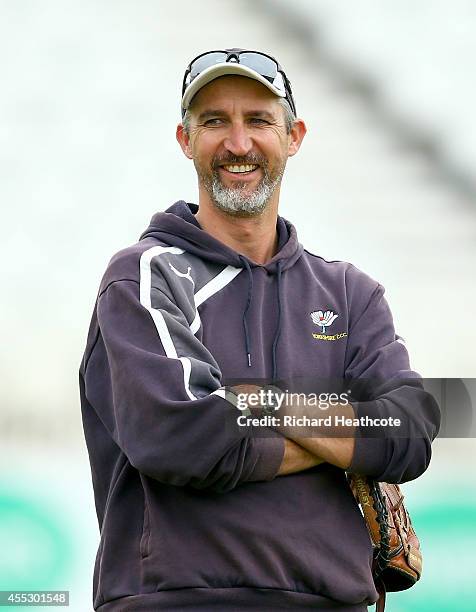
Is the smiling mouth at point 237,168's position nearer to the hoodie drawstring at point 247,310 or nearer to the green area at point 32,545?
the hoodie drawstring at point 247,310

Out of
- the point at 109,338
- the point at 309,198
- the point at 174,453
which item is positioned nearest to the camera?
the point at 174,453

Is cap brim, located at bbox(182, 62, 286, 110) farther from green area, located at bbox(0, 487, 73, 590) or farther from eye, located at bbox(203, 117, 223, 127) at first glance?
green area, located at bbox(0, 487, 73, 590)

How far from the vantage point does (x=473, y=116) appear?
4.82 feet

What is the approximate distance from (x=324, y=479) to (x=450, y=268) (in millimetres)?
364

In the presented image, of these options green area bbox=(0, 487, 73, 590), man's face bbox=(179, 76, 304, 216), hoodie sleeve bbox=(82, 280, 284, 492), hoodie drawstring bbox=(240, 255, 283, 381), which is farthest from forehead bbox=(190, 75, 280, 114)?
green area bbox=(0, 487, 73, 590)

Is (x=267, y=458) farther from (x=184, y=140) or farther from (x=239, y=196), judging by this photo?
(x=184, y=140)

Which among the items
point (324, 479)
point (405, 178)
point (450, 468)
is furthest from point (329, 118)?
point (450, 468)

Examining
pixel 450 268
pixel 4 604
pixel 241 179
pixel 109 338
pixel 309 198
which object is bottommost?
pixel 4 604

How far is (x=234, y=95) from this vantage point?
1.90 m

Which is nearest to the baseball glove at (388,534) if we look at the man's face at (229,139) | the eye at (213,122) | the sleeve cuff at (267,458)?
the sleeve cuff at (267,458)

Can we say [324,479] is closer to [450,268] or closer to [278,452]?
[278,452]

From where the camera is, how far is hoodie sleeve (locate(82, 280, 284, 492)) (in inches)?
62.1

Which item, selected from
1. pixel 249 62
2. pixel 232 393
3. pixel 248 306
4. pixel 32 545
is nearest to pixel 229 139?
pixel 249 62

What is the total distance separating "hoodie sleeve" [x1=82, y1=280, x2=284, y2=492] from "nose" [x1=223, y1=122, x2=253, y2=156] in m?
0.30
